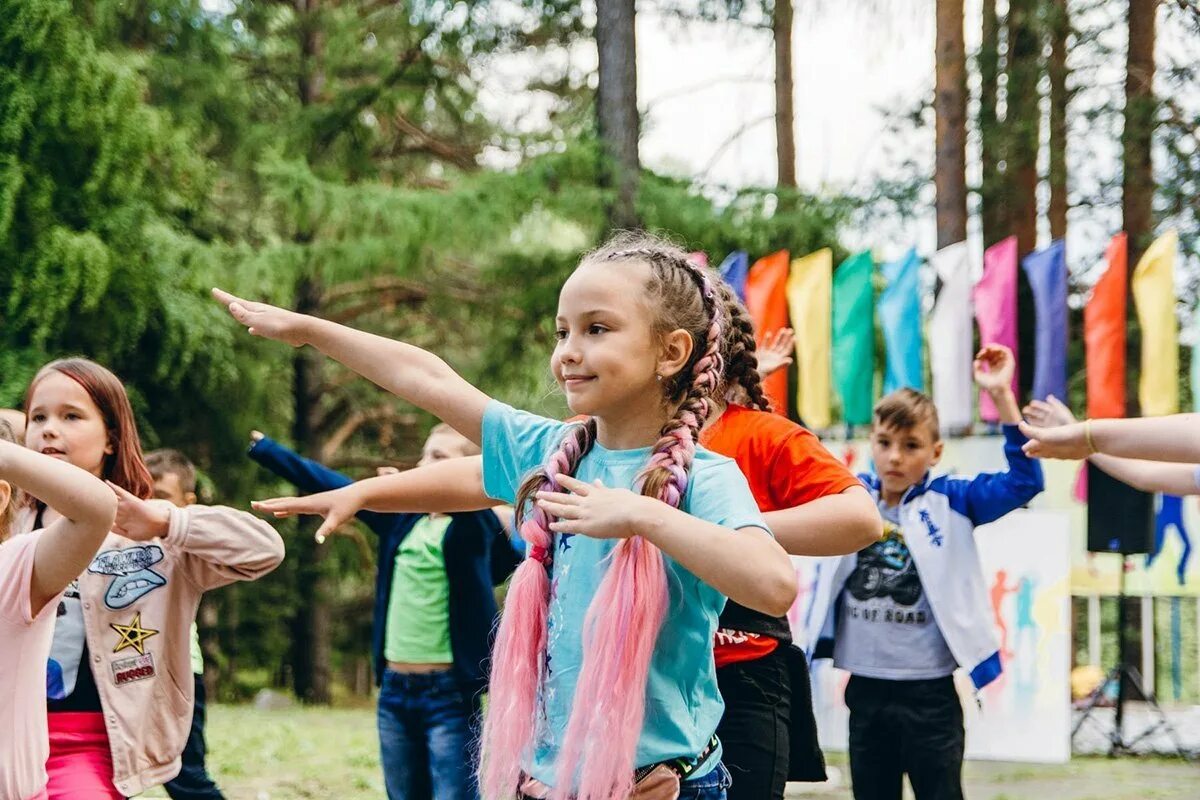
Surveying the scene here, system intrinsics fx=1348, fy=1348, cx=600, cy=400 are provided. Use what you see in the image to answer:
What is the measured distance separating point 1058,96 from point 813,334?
5268 mm

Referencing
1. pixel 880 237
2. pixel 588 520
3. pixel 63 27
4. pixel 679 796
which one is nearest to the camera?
pixel 588 520

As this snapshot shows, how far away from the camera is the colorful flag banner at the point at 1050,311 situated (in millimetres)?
9867

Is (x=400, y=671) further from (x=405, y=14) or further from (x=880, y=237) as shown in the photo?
(x=405, y=14)

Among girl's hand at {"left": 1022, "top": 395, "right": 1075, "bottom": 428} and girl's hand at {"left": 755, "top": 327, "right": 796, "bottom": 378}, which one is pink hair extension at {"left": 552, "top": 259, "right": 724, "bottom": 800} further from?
girl's hand at {"left": 1022, "top": 395, "right": 1075, "bottom": 428}

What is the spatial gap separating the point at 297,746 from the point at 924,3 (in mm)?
9296

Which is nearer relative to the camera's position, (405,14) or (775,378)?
(775,378)

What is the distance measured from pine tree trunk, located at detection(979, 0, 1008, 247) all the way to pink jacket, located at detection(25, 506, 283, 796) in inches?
465

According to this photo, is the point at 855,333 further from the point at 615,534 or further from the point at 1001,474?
the point at 615,534

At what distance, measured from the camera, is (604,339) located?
7.06 feet

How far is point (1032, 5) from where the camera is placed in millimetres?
14031

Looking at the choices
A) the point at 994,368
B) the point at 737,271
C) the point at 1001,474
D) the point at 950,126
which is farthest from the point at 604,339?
the point at 950,126

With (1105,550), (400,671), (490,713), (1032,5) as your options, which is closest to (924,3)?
(1032,5)

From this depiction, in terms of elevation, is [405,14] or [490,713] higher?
[405,14]

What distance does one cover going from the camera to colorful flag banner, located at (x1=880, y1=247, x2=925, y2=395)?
10.5 metres
